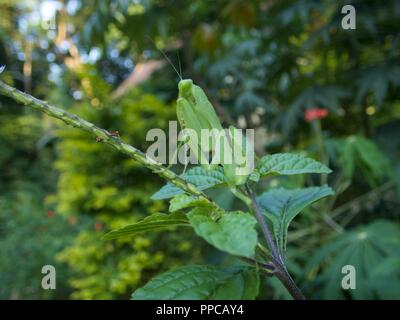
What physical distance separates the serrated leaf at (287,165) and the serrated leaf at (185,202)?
0.05 meters

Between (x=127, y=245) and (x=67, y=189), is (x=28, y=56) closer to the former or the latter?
(x=67, y=189)

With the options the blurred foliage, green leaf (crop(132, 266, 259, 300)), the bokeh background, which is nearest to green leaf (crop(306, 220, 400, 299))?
the bokeh background

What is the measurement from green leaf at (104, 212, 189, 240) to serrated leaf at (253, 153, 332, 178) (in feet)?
0.20

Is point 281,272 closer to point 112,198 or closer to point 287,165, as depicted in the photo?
point 287,165

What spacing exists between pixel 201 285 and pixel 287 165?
10 centimetres

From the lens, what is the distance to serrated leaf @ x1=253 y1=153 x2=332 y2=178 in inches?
10.1

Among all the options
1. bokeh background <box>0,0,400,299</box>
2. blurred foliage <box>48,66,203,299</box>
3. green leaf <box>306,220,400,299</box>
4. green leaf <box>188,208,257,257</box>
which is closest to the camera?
green leaf <box>188,208,257,257</box>

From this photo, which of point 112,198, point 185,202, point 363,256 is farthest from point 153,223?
point 112,198

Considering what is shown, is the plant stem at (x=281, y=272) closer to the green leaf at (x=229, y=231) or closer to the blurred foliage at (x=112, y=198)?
the green leaf at (x=229, y=231)

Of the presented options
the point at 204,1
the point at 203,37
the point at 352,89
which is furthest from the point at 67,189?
the point at 352,89

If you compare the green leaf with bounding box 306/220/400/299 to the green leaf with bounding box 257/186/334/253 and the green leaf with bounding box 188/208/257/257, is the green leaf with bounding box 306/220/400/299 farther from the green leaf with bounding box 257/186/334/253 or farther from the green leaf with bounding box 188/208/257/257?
the green leaf with bounding box 188/208/257/257

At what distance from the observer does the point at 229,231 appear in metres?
0.20

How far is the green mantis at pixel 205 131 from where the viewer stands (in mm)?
231
